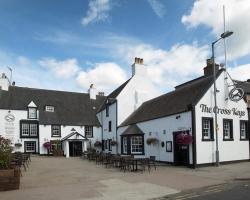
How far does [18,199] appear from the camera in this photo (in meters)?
11.0

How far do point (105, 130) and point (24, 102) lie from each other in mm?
11050

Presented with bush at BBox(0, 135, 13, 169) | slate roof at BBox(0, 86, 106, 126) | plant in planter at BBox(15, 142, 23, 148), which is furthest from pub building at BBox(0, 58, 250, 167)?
bush at BBox(0, 135, 13, 169)

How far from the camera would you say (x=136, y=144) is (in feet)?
102

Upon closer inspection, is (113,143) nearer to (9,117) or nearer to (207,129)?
(9,117)

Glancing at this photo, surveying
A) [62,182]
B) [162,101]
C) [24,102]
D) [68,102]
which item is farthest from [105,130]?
[62,182]

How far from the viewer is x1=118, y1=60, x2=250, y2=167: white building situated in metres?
22.5

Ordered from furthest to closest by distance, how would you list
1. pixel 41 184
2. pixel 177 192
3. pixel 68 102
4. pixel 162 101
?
1. pixel 68 102
2. pixel 162 101
3. pixel 41 184
4. pixel 177 192

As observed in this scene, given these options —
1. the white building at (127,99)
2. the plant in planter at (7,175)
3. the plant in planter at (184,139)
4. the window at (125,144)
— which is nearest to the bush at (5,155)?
the plant in planter at (7,175)

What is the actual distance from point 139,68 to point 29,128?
15785mm

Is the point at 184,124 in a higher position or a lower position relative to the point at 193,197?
higher

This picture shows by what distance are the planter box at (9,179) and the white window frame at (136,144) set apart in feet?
59.1

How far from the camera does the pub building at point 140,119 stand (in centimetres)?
2319

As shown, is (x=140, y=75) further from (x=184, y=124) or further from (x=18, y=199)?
(x=18, y=199)

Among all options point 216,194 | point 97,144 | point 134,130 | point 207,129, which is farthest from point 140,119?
point 216,194
